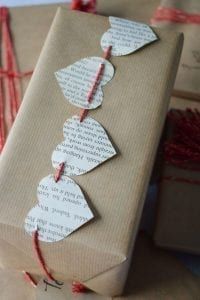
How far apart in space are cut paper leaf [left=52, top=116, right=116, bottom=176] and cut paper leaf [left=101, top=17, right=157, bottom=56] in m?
0.11

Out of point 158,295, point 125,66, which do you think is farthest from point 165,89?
point 158,295

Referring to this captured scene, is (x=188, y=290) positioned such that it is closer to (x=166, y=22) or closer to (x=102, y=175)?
(x=102, y=175)

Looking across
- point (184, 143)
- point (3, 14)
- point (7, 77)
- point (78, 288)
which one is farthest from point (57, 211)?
point (3, 14)

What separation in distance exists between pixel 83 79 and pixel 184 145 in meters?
0.19

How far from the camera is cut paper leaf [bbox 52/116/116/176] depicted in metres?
0.57

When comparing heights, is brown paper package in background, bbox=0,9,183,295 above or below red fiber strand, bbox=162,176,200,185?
above

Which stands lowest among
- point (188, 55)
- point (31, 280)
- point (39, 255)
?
point (31, 280)

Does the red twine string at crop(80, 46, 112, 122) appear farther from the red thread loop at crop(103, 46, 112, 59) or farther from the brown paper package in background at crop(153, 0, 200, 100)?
the brown paper package in background at crop(153, 0, 200, 100)

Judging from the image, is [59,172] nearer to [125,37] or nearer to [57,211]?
[57,211]

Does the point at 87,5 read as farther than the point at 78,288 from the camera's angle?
Yes

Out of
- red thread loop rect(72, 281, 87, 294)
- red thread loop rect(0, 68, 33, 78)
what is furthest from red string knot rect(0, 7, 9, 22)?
red thread loop rect(72, 281, 87, 294)

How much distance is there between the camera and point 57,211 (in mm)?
548

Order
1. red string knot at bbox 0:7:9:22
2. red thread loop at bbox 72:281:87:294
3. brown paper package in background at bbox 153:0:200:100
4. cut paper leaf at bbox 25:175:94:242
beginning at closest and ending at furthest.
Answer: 1. cut paper leaf at bbox 25:175:94:242
2. red thread loop at bbox 72:281:87:294
3. brown paper package in background at bbox 153:0:200:100
4. red string knot at bbox 0:7:9:22

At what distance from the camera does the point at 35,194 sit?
56 cm
